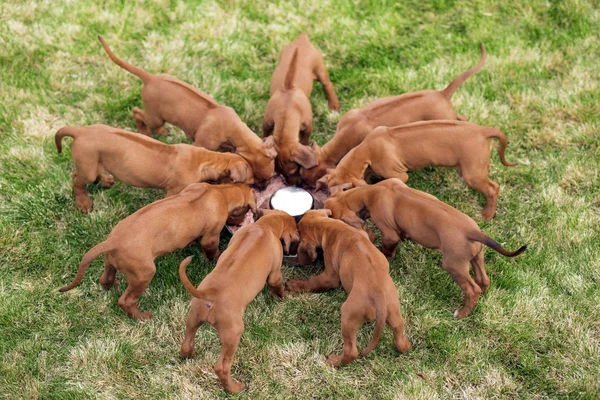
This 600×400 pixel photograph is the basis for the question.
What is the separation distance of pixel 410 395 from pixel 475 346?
75 cm

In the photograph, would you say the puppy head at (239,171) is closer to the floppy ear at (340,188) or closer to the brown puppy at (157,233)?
Answer: the brown puppy at (157,233)

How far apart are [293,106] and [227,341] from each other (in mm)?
2706

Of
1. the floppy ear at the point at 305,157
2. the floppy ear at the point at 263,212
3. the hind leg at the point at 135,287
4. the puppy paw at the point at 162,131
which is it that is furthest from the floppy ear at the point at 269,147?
the hind leg at the point at 135,287

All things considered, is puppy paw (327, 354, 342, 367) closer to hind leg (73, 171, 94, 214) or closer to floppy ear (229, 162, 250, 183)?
floppy ear (229, 162, 250, 183)

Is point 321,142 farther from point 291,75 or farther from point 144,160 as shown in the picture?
point 144,160

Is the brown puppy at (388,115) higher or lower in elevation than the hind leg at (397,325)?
higher

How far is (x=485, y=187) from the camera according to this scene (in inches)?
235

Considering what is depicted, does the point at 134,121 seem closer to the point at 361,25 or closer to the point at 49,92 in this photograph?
the point at 49,92

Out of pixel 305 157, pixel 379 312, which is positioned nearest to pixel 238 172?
pixel 305 157

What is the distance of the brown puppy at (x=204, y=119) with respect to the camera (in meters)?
6.10

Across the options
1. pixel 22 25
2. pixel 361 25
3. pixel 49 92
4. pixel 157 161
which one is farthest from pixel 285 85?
pixel 22 25

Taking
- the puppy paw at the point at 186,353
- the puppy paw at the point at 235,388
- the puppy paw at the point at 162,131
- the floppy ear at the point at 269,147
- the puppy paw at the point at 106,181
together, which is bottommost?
the puppy paw at the point at 235,388

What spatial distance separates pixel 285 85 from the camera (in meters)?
6.53

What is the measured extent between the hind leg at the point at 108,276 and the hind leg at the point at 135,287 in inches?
10.4
